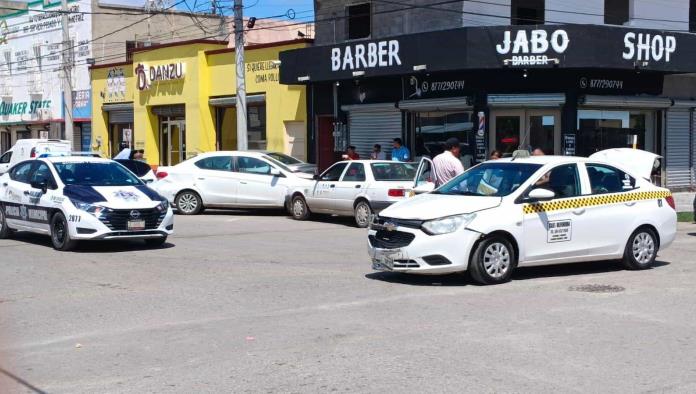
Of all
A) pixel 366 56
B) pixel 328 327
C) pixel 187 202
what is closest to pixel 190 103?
pixel 366 56

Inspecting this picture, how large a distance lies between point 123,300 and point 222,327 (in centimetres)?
202

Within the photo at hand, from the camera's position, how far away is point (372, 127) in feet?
87.8

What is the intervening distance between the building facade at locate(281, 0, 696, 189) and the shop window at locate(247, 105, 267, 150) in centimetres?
325

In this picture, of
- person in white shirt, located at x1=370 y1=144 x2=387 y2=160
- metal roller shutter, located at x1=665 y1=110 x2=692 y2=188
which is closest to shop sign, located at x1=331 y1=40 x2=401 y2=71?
person in white shirt, located at x1=370 y1=144 x2=387 y2=160

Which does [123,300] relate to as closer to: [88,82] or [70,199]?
[70,199]

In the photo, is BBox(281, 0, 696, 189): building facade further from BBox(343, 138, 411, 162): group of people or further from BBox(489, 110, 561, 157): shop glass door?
BBox(343, 138, 411, 162): group of people

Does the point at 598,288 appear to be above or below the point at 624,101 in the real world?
below

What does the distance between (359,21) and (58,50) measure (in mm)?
20361

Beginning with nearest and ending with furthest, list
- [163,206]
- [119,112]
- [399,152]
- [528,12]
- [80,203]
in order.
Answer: [80,203] < [163,206] < [399,152] < [528,12] < [119,112]

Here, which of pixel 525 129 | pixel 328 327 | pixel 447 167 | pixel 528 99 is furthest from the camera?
pixel 525 129

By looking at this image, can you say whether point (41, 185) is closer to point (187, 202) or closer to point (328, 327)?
point (187, 202)

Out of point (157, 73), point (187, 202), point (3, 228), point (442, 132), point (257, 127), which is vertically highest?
point (157, 73)

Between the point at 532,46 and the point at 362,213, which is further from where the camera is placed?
the point at 532,46

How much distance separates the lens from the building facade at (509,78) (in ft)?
72.2
